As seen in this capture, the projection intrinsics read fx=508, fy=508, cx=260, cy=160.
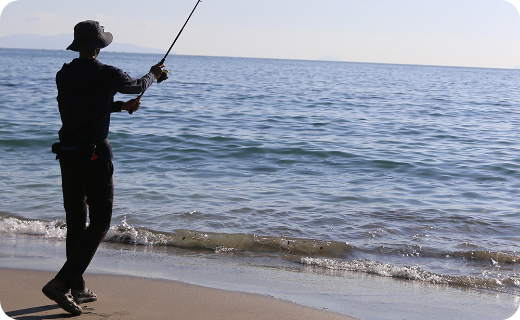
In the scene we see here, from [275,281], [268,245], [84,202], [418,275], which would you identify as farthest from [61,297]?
[418,275]

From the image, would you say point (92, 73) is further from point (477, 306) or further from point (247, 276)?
point (477, 306)

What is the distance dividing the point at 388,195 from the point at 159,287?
14.8ft

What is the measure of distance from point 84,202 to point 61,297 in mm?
609

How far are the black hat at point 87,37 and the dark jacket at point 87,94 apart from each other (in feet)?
0.30

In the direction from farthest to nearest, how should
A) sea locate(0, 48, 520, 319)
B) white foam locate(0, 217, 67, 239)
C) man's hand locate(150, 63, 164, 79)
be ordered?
white foam locate(0, 217, 67, 239), sea locate(0, 48, 520, 319), man's hand locate(150, 63, 164, 79)

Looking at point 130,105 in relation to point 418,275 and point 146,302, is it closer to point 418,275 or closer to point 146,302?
point 146,302

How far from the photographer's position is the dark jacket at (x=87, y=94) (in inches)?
121

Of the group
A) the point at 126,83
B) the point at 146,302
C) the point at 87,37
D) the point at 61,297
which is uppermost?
the point at 87,37

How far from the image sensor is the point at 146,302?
11.8 ft

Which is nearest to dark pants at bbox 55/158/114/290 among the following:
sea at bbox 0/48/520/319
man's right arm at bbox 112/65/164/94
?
man's right arm at bbox 112/65/164/94

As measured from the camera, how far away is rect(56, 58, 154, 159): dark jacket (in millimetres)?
3076

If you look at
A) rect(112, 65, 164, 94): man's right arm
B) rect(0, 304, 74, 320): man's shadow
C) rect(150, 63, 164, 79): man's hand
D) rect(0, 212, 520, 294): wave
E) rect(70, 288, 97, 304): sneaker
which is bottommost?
rect(0, 212, 520, 294): wave

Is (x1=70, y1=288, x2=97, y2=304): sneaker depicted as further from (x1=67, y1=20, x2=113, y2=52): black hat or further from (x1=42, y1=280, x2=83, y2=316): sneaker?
(x1=67, y1=20, x2=113, y2=52): black hat

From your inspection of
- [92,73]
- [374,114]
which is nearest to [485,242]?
[92,73]
